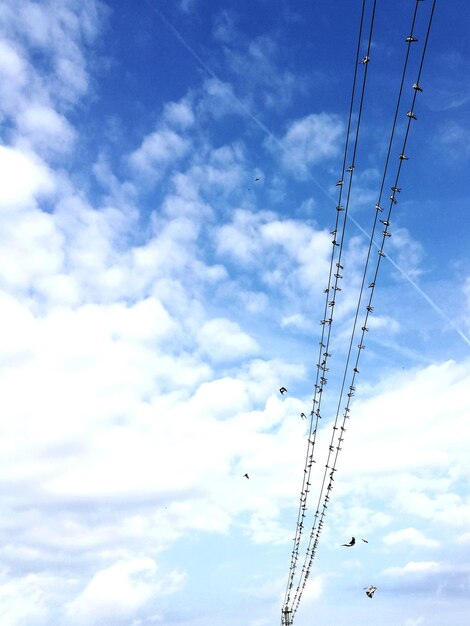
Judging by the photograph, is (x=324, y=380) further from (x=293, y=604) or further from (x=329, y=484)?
(x=293, y=604)

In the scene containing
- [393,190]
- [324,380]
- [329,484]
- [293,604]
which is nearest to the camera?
[393,190]

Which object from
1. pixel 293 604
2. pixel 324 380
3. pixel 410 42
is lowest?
pixel 293 604

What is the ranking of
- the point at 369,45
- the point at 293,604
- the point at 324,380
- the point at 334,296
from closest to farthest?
1. the point at 369,45
2. the point at 334,296
3. the point at 324,380
4. the point at 293,604

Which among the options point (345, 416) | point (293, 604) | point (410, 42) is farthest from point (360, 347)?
point (293, 604)

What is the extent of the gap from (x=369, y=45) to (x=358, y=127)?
3717 mm

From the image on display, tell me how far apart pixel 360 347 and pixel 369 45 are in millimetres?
21200

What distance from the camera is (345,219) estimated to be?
3138cm

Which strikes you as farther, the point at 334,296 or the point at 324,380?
the point at 324,380

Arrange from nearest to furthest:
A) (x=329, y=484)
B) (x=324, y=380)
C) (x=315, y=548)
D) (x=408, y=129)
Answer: (x=408, y=129)
(x=324, y=380)
(x=329, y=484)
(x=315, y=548)

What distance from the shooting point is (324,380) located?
4334 centimetres

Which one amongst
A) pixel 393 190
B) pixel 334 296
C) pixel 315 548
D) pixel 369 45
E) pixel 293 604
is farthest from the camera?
pixel 293 604

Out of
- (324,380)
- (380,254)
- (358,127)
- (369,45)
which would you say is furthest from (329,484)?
(369,45)

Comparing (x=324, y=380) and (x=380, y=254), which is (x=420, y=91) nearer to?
(x=380, y=254)

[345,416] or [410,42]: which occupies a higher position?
[410,42]
